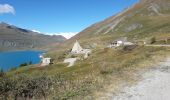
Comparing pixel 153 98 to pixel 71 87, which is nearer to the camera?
pixel 153 98

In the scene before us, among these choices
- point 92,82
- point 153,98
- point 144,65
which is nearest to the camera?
point 153,98

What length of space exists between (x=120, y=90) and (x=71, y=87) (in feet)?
9.31

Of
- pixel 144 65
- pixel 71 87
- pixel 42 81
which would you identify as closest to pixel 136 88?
pixel 71 87

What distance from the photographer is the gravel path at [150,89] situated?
14719mm

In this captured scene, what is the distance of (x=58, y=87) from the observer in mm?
17141

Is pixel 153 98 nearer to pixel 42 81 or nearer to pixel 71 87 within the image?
pixel 71 87

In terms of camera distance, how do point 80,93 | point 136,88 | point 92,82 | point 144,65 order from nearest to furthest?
point 80,93 → point 136,88 → point 92,82 → point 144,65

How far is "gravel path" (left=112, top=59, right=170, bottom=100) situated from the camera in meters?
14.7

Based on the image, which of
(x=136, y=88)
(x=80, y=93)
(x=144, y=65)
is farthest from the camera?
(x=144, y=65)

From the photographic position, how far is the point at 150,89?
16641 millimetres

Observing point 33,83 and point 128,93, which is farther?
point 33,83

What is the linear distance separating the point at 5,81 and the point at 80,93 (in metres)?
4.64

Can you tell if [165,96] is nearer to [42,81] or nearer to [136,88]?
[136,88]

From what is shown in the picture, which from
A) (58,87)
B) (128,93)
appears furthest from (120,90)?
(58,87)
